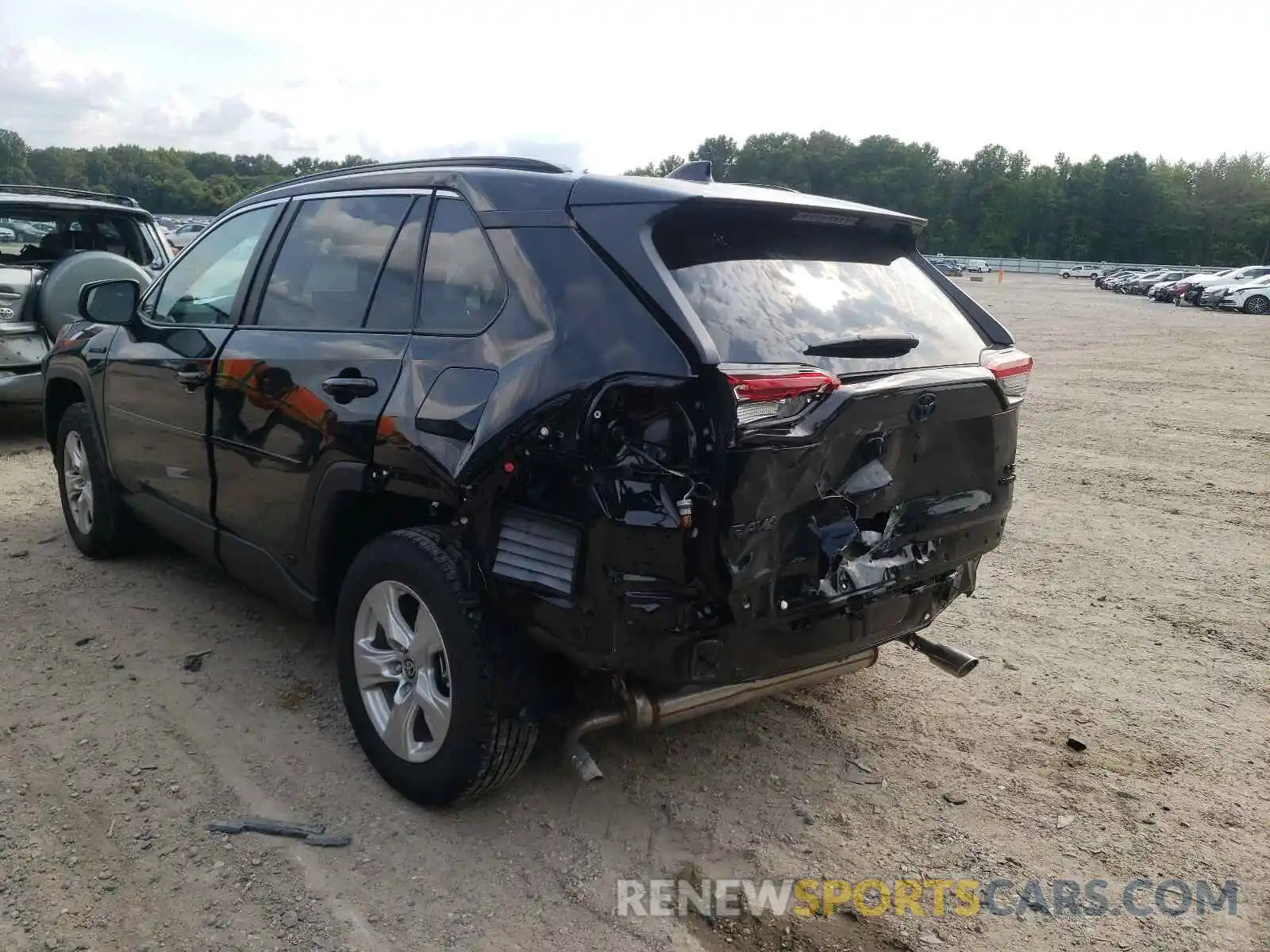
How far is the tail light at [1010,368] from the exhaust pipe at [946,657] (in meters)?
0.91

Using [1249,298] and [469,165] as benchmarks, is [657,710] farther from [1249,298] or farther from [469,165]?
[1249,298]

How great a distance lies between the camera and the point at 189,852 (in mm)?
2818

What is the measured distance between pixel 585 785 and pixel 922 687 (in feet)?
5.22

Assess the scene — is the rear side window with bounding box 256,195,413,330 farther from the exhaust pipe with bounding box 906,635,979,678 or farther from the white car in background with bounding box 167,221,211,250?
the white car in background with bounding box 167,221,211,250

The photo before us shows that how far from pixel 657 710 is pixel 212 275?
286 cm

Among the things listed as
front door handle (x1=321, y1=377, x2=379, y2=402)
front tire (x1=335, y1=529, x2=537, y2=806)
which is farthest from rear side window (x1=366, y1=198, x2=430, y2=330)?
front tire (x1=335, y1=529, x2=537, y2=806)

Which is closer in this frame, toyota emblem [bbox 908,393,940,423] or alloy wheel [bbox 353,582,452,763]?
toyota emblem [bbox 908,393,940,423]

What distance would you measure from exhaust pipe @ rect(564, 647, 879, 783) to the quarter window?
2308 millimetres

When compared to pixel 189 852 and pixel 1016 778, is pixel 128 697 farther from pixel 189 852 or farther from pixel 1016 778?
pixel 1016 778

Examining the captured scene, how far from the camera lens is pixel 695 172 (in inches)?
127

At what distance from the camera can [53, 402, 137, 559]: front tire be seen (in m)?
4.97

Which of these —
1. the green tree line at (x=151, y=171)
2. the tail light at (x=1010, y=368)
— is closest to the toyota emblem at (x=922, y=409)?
the tail light at (x=1010, y=368)

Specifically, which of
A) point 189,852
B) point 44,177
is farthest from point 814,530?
point 44,177

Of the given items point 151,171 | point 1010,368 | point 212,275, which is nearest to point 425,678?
point 1010,368
